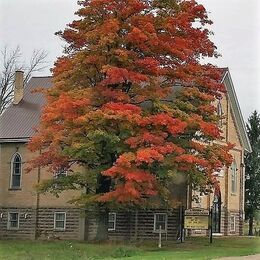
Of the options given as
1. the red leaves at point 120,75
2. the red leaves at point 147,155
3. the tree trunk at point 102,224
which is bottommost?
the tree trunk at point 102,224

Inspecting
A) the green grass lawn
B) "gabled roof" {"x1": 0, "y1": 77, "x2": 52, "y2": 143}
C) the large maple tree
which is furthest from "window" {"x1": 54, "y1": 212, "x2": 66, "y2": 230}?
the green grass lawn

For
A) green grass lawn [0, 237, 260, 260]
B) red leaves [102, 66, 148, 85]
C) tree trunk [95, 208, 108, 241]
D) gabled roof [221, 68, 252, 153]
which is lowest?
green grass lawn [0, 237, 260, 260]

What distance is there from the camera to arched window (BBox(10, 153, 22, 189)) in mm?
43844

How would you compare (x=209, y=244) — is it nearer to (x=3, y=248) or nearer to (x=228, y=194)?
(x=3, y=248)

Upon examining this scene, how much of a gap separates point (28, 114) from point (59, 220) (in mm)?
7521

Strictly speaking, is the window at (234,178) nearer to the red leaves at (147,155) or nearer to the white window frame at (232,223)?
the white window frame at (232,223)

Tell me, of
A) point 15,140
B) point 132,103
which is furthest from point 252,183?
point 132,103

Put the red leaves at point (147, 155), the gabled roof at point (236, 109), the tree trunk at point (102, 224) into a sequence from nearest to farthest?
the red leaves at point (147, 155) < the tree trunk at point (102, 224) < the gabled roof at point (236, 109)

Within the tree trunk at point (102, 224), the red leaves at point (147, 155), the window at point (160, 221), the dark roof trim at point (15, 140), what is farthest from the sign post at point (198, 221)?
the dark roof trim at point (15, 140)

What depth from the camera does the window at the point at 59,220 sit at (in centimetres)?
4191

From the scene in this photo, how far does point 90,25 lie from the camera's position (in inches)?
1271

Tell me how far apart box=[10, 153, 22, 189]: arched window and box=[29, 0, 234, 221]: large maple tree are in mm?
10558

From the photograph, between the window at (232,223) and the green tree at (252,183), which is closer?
the window at (232,223)

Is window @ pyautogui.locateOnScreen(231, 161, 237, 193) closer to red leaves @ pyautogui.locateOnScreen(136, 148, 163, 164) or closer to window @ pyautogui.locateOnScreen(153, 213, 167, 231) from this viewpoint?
window @ pyautogui.locateOnScreen(153, 213, 167, 231)
